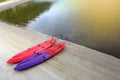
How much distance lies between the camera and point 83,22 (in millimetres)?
10617

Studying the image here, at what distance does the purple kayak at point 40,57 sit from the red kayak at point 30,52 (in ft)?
0.67

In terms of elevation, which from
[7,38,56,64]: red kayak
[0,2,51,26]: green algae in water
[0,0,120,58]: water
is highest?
[7,38,56,64]: red kayak

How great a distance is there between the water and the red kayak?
1.66 metres

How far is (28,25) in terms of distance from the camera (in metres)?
11.0

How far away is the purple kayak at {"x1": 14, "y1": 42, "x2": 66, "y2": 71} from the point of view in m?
5.39

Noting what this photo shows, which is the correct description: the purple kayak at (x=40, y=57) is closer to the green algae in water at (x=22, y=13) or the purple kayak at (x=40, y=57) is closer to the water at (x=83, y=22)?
the water at (x=83, y=22)

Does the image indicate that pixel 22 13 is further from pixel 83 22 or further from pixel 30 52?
pixel 30 52

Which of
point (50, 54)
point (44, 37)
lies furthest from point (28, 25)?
point (50, 54)

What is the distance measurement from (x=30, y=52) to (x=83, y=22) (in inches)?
204

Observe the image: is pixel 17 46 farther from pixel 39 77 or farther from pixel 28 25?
pixel 28 25

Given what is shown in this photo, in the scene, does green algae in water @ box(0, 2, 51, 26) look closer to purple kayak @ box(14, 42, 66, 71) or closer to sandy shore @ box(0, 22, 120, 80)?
purple kayak @ box(14, 42, 66, 71)

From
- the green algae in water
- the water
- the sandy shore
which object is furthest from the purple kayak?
the green algae in water

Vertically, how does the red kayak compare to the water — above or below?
above

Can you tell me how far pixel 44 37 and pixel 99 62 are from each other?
108 inches
